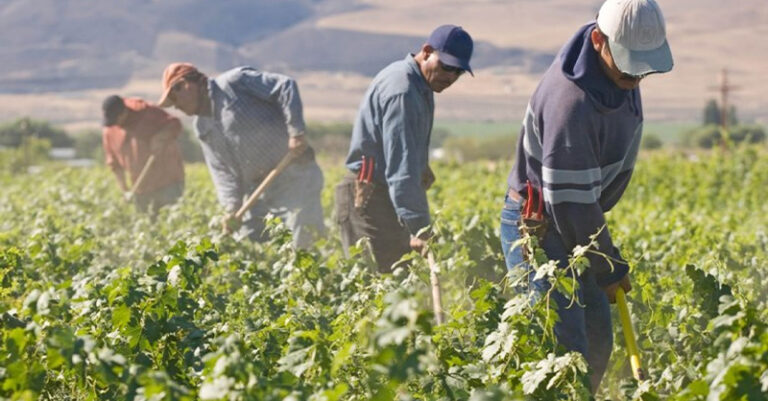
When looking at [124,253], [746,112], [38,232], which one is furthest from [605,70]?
[746,112]

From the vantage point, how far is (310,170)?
7.70m

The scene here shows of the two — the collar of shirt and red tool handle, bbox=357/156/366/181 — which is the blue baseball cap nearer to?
the collar of shirt

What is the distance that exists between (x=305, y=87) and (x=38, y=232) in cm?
19331

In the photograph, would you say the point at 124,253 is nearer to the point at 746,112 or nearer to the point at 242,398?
the point at 242,398

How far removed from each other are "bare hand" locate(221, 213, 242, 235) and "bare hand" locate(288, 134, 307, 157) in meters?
0.51

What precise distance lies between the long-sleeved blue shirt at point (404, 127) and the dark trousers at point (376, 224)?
0.41 m

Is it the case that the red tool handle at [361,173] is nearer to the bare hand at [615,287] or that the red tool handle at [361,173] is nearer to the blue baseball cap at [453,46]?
the blue baseball cap at [453,46]

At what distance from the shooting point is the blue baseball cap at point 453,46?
5.65 metres

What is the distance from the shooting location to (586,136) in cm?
423

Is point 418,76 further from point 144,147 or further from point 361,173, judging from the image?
point 144,147

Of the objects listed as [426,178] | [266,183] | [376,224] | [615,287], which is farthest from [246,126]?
[615,287]

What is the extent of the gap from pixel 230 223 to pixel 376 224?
4.05 ft

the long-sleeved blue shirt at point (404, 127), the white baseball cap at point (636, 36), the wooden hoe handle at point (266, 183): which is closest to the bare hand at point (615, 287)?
→ the white baseball cap at point (636, 36)

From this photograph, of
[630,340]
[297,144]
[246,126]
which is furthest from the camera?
[246,126]
